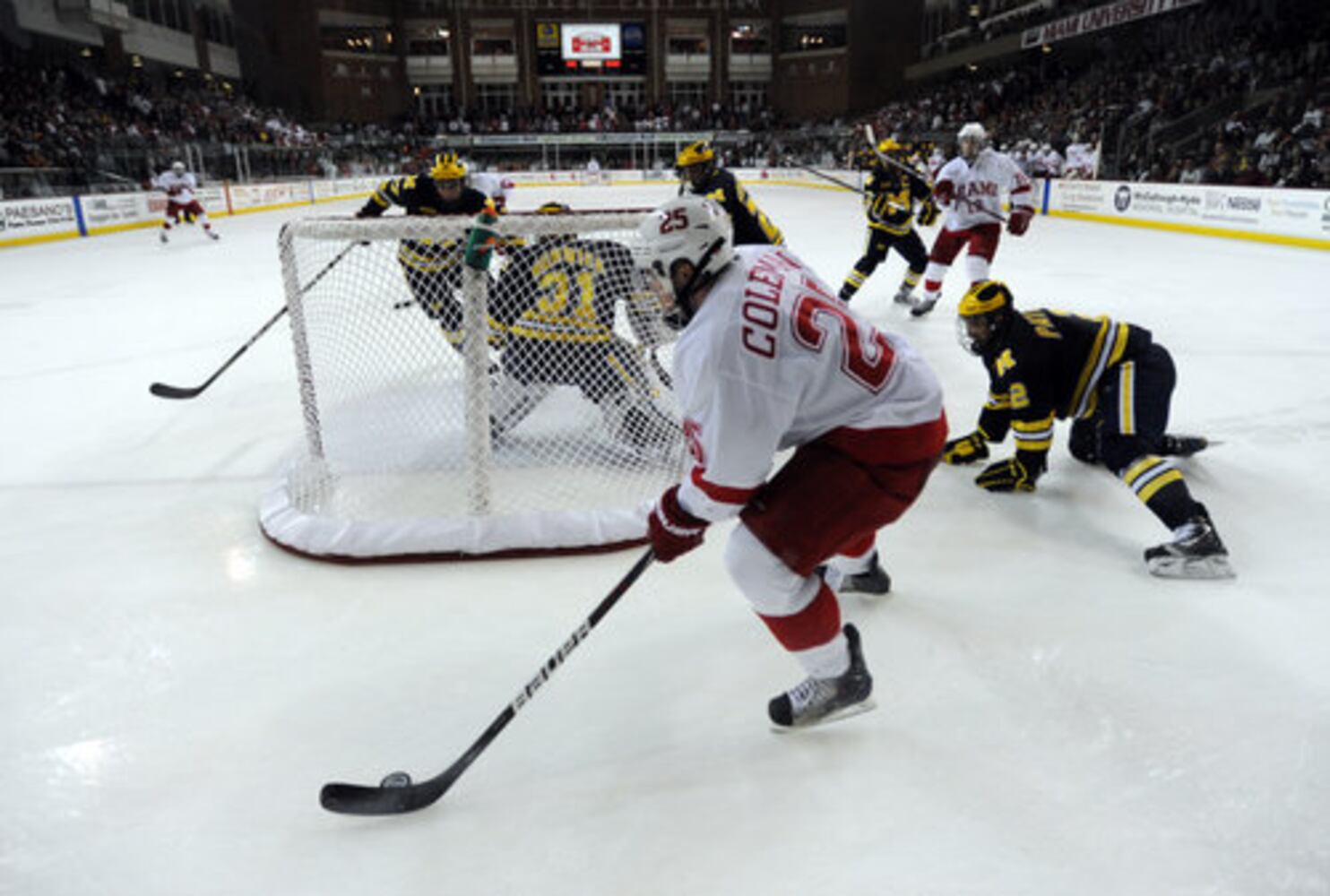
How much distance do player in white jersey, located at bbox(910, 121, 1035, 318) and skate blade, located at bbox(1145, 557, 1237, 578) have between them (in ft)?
11.9

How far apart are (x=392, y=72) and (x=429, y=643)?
3795 cm

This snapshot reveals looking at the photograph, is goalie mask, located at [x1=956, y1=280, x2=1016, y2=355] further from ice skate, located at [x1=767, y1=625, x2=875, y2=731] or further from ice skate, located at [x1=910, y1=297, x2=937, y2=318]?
ice skate, located at [x1=910, y1=297, x2=937, y2=318]

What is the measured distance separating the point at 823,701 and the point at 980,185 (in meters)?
5.01

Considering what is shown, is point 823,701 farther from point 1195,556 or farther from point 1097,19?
point 1097,19

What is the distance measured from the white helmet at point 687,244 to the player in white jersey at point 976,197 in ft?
15.9

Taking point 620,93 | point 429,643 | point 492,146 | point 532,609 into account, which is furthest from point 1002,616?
point 620,93

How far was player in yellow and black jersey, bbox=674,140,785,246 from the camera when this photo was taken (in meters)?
4.44

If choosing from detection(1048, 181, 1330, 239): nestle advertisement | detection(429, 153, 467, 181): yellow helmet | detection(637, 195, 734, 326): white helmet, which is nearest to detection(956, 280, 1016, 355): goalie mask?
detection(637, 195, 734, 326): white helmet

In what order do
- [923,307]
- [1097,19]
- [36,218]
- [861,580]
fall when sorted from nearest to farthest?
[861,580], [923,307], [36,218], [1097,19]

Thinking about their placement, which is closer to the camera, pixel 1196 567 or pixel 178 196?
pixel 1196 567

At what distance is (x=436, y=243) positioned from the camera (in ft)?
10.4

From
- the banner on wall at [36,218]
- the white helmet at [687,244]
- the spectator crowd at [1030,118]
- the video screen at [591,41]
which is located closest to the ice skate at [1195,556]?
the white helmet at [687,244]

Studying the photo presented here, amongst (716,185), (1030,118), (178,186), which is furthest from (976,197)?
(1030,118)

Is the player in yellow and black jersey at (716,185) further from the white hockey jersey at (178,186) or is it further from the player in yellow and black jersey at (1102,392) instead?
the white hockey jersey at (178,186)
